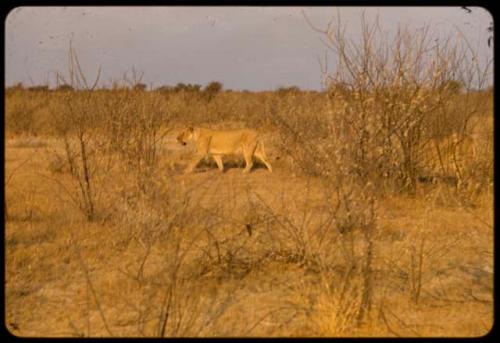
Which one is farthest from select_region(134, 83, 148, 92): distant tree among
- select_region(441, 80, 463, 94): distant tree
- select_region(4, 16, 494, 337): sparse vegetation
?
select_region(441, 80, 463, 94): distant tree

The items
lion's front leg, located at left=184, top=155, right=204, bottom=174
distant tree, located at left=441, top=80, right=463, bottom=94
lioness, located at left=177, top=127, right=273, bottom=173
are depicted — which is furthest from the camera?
lioness, located at left=177, top=127, right=273, bottom=173

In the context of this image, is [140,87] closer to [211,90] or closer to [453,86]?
[453,86]

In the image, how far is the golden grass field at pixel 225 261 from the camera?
4.27 metres

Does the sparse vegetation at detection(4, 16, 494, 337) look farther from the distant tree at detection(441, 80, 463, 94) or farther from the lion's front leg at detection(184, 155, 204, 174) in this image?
the lion's front leg at detection(184, 155, 204, 174)

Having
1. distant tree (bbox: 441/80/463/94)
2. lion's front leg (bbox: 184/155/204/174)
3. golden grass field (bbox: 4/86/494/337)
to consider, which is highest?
distant tree (bbox: 441/80/463/94)

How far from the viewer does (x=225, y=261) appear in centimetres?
546

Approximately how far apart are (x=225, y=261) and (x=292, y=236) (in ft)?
2.58

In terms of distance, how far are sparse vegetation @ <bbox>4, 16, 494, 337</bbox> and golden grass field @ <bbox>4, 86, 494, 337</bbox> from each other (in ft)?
0.07

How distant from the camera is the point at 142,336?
411cm

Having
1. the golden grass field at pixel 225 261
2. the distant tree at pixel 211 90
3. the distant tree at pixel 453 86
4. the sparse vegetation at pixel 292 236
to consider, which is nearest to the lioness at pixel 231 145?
the sparse vegetation at pixel 292 236

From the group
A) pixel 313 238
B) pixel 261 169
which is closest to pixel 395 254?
pixel 313 238

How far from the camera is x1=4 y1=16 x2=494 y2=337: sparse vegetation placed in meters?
4.28

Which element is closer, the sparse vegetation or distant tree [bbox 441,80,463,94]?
the sparse vegetation

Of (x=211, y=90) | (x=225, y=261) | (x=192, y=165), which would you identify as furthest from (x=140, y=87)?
(x=211, y=90)
